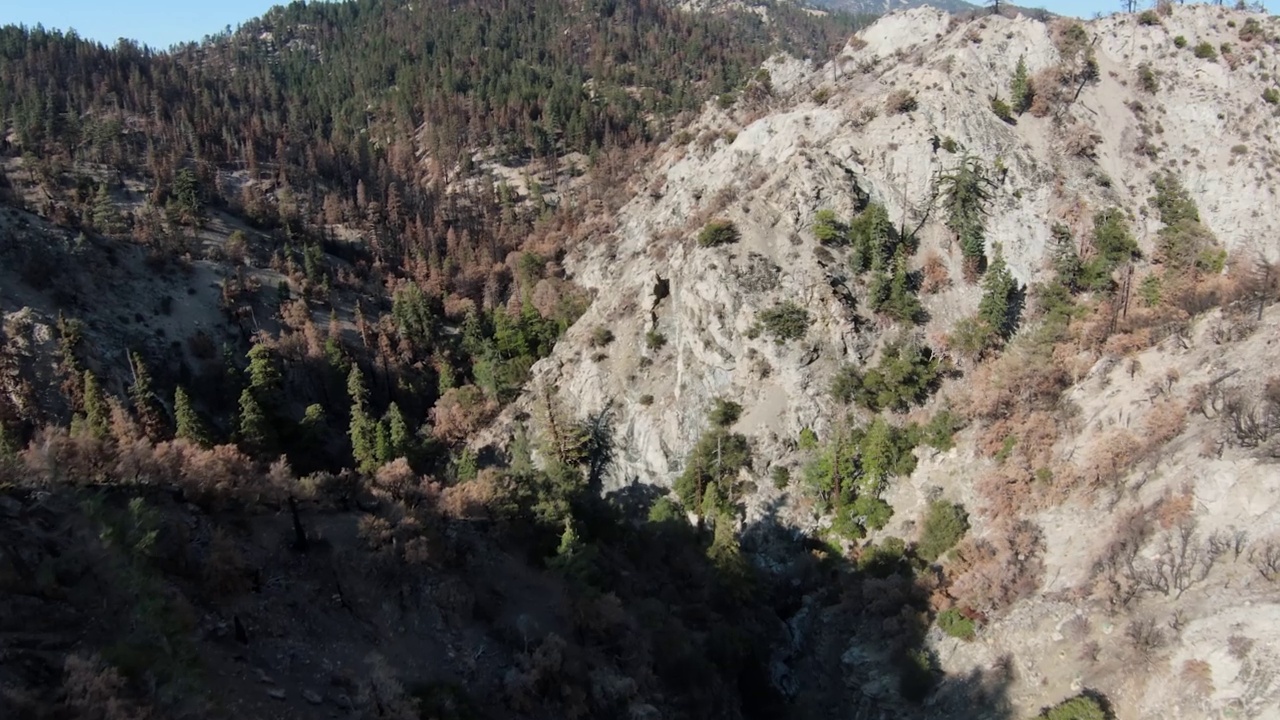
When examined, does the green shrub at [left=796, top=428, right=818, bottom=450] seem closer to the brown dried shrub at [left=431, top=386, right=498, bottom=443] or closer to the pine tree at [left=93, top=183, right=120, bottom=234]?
the brown dried shrub at [left=431, top=386, right=498, bottom=443]

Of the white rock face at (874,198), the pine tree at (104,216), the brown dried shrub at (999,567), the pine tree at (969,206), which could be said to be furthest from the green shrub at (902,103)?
the pine tree at (104,216)

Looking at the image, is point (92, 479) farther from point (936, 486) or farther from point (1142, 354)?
point (1142, 354)

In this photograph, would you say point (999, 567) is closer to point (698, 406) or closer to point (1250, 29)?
point (698, 406)

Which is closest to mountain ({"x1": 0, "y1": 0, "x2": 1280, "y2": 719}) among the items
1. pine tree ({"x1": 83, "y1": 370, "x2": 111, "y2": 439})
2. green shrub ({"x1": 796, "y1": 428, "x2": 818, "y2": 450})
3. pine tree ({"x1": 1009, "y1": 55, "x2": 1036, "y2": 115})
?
green shrub ({"x1": 796, "y1": 428, "x2": 818, "y2": 450})

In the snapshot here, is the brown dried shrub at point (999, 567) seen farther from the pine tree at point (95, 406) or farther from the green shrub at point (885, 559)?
the pine tree at point (95, 406)

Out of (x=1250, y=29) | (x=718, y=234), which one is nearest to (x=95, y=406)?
(x=718, y=234)

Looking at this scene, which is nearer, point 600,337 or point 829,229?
point 829,229

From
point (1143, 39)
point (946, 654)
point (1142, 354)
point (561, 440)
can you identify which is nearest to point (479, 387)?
point (561, 440)
